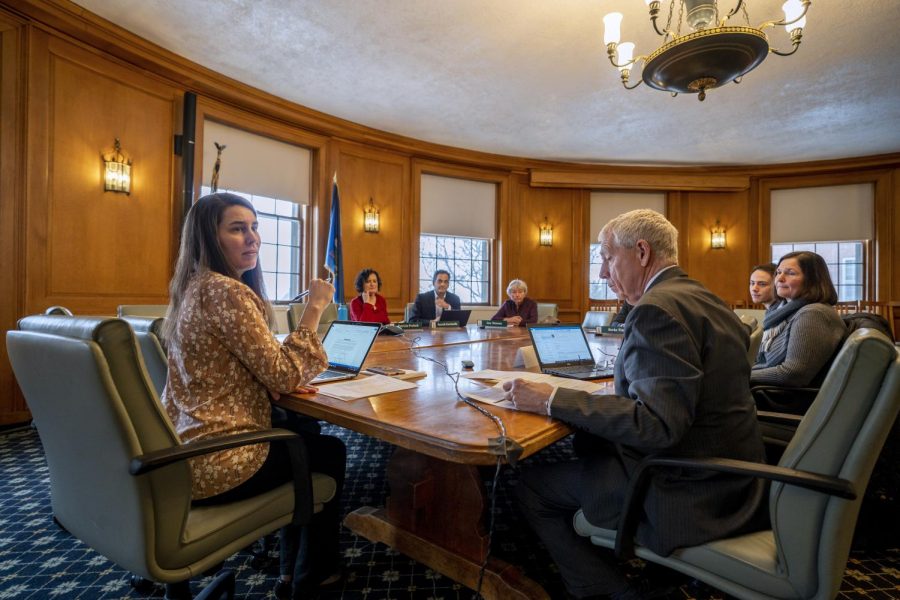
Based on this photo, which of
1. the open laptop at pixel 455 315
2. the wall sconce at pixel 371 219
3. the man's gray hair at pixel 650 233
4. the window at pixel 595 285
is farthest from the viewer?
the window at pixel 595 285

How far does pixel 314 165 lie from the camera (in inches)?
204

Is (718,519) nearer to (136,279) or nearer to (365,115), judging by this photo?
(136,279)

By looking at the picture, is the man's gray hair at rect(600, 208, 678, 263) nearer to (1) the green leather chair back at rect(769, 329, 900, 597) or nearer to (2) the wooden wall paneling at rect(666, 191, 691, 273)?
(1) the green leather chair back at rect(769, 329, 900, 597)

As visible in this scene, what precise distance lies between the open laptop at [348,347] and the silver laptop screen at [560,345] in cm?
68

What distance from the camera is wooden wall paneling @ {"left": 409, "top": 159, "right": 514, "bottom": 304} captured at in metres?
6.06

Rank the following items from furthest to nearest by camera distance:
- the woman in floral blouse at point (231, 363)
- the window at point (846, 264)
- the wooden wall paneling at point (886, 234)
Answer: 1. the window at point (846, 264)
2. the wooden wall paneling at point (886, 234)
3. the woman in floral blouse at point (231, 363)

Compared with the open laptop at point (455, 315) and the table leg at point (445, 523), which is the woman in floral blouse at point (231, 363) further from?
the open laptop at point (455, 315)

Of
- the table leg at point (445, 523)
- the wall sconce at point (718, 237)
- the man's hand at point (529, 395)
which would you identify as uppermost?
the wall sconce at point (718, 237)

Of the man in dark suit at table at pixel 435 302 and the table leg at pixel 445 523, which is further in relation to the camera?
the man in dark suit at table at pixel 435 302

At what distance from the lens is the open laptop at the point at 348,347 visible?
1.70 metres

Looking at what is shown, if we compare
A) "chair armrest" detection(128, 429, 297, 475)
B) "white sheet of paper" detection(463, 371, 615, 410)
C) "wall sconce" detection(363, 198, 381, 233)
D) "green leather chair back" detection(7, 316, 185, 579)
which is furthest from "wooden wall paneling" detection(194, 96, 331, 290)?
"chair armrest" detection(128, 429, 297, 475)

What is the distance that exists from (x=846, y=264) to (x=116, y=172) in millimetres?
9046

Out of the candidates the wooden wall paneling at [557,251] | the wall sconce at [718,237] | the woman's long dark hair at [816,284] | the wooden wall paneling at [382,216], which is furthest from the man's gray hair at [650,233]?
the wall sconce at [718,237]

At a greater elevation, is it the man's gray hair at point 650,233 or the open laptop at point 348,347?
the man's gray hair at point 650,233
